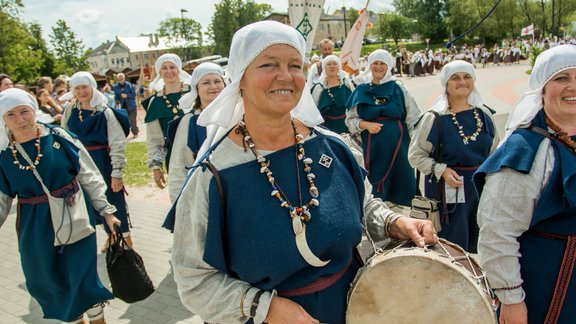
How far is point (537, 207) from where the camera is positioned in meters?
2.26

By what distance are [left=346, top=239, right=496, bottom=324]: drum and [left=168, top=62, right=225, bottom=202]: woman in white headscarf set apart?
2.57 m

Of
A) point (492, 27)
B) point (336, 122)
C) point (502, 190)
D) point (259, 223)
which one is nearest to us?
point (259, 223)

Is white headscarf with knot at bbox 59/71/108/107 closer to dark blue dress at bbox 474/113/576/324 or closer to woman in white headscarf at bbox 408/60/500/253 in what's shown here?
woman in white headscarf at bbox 408/60/500/253

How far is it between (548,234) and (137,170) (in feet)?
31.6

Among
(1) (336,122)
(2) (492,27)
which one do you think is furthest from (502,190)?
(2) (492,27)

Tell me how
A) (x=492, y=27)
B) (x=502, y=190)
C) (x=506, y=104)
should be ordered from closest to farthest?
(x=502, y=190), (x=506, y=104), (x=492, y=27)

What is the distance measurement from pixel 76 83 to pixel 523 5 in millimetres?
68962

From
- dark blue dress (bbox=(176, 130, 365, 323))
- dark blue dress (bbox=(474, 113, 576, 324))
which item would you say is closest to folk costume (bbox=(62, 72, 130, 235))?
dark blue dress (bbox=(176, 130, 365, 323))

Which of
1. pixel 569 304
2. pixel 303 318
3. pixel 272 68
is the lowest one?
pixel 569 304

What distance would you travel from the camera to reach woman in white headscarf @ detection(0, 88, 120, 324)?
142 inches

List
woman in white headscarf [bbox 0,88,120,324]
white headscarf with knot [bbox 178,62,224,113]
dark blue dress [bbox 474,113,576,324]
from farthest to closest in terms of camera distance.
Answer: white headscarf with knot [bbox 178,62,224,113], woman in white headscarf [bbox 0,88,120,324], dark blue dress [bbox 474,113,576,324]

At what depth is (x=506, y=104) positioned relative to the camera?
584 inches

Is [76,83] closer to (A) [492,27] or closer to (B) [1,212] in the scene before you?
(B) [1,212]

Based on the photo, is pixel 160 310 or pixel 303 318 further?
pixel 160 310
